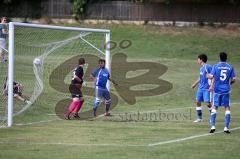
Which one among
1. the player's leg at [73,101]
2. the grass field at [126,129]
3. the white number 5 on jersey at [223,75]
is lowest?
the grass field at [126,129]

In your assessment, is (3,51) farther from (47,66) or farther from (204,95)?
(204,95)

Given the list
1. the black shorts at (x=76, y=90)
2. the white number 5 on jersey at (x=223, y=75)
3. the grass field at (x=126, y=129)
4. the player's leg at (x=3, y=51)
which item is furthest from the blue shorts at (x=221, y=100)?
the player's leg at (x=3, y=51)

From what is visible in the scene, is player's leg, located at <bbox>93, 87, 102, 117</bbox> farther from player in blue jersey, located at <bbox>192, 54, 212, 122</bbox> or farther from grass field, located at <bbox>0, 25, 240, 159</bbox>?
player in blue jersey, located at <bbox>192, 54, 212, 122</bbox>

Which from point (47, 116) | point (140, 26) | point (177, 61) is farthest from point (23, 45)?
point (140, 26)

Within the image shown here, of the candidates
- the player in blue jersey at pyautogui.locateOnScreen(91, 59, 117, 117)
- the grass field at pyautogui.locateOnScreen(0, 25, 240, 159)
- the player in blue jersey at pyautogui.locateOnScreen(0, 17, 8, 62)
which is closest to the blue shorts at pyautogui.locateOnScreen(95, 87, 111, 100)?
the player in blue jersey at pyautogui.locateOnScreen(91, 59, 117, 117)

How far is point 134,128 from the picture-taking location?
17938 millimetres

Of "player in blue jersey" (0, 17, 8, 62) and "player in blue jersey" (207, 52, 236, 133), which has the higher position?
"player in blue jersey" (0, 17, 8, 62)

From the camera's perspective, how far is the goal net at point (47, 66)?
20922mm

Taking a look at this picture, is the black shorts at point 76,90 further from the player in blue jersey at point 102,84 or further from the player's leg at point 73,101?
the player in blue jersey at point 102,84

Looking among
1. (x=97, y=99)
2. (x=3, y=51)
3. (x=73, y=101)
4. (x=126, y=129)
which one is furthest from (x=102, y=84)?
(x=126, y=129)

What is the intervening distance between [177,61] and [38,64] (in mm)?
18105

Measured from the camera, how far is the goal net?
824 inches

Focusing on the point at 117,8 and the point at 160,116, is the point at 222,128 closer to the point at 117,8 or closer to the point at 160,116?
the point at 160,116

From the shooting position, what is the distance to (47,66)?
75.3ft
